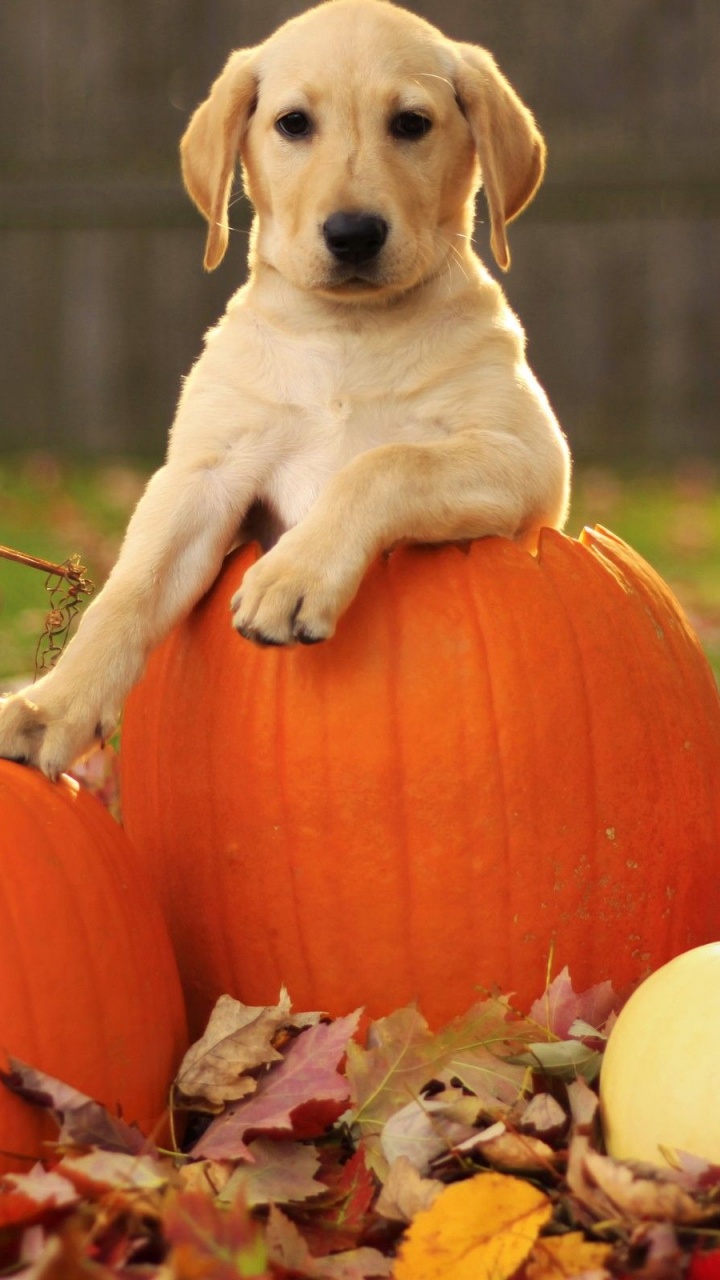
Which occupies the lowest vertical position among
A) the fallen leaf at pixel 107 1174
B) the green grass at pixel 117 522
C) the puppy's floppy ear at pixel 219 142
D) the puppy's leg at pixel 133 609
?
the green grass at pixel 117 522

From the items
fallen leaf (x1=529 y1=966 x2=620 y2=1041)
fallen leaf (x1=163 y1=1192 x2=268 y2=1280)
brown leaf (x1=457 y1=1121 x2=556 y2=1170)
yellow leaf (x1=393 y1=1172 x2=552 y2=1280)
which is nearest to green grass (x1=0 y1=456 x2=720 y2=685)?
fallen leaf (x1=529 y1=966 x2=620 y2=1041)

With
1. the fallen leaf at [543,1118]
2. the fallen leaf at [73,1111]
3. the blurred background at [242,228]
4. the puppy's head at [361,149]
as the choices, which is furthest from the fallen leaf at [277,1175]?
the blurred background at [242,228]

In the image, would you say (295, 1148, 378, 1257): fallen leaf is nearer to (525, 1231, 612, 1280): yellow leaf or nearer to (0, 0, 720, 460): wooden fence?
(525, 1231, 612, 1280): yellow leaf

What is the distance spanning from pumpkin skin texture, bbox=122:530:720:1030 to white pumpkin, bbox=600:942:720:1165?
1.06ft

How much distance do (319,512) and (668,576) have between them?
411cm

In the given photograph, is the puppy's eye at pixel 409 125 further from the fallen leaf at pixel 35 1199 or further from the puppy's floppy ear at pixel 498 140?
the fallen leaf at pixel 35 1199

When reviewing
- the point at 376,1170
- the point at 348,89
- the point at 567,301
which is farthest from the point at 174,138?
the point at 376,1170

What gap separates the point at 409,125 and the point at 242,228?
636 centimetres

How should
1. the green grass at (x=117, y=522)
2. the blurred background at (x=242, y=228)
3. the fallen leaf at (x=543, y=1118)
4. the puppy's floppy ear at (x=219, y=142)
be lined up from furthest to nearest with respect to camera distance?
the blurred background at (x=242, y=228) → the green grass at (x=117, y=522) → the puppy's floppy ear at (x=219, y=142) → the fallen leaf at (x=543, y=1118)

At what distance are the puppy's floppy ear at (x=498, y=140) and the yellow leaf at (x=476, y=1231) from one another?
1.53 metres

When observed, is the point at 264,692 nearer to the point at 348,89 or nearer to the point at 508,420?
the point at 508,420

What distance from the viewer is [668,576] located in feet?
19.6

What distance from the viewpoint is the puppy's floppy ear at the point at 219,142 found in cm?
261

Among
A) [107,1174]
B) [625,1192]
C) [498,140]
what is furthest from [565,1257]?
[498,140]
